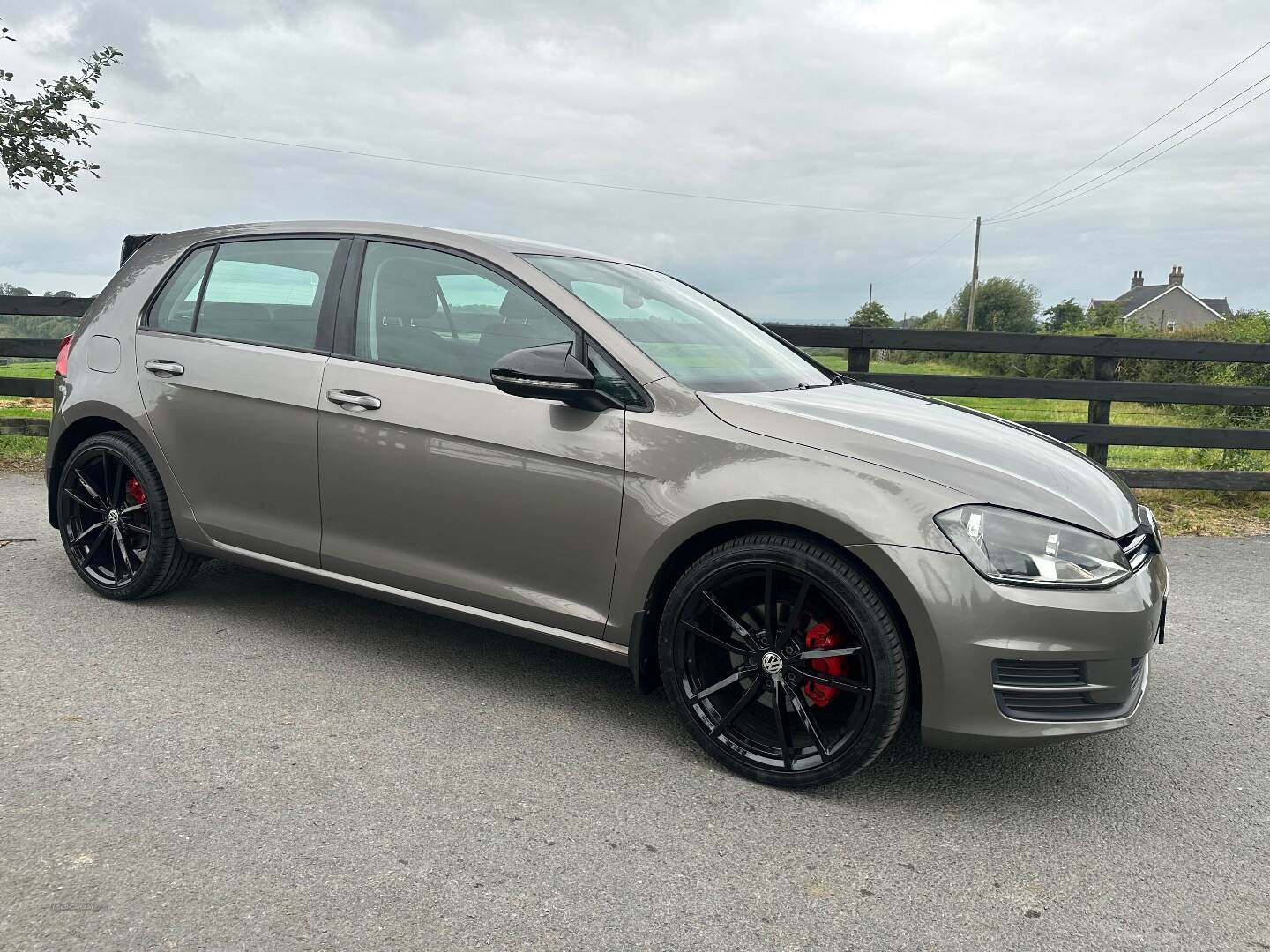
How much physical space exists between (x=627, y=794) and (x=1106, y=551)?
1535 mm

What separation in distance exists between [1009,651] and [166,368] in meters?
3.44

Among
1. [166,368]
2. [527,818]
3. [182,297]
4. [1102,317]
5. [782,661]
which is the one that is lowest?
[527,818]

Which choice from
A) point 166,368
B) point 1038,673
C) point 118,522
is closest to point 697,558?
point 1038,673

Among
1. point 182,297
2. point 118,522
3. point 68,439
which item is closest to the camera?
point 182,297

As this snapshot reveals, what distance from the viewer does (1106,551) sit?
9.17 ft

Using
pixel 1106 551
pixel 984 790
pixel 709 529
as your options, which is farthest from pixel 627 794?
pixel 1106 551

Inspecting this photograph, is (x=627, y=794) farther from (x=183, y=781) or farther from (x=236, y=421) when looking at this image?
(x=236, y=421)

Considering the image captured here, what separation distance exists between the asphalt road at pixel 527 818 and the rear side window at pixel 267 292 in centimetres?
127

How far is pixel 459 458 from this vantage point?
338cm

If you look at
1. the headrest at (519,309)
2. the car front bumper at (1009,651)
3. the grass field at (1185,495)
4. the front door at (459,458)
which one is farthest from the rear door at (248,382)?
the grass field at (1185,495)

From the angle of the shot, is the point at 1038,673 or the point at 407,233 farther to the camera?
the point at 407,233

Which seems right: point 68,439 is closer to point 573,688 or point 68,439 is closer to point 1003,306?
point 573,688

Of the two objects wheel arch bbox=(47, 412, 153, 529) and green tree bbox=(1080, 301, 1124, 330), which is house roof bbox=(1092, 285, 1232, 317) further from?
wheel arch bbox=(47, 412, 153, 529)

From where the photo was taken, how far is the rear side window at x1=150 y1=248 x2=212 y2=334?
425 cm
